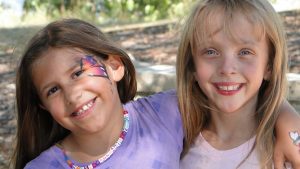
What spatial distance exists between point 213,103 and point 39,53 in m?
0.88

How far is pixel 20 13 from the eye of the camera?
8258 millimetres

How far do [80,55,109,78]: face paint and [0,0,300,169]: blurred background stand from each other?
65 cm

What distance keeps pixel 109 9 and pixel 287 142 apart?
6.74m

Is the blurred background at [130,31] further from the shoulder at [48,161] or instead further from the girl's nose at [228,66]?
the shoulder at [48,161]

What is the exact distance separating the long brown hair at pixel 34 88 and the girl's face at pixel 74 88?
0.15 feet

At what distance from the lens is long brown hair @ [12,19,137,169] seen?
2.14m

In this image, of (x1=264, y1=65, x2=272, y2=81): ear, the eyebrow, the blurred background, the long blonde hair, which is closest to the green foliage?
the blurred background

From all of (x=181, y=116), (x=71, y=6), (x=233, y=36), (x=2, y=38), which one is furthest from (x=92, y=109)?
(x=71, y=6)

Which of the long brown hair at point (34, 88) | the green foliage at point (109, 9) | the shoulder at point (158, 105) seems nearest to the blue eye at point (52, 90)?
the long brown hair at point (34, 88)

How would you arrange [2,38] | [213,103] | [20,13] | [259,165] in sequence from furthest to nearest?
1. [20,13]
2. [2,38]
3. [213,103]
4. [259,165]

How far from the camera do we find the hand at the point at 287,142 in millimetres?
2130

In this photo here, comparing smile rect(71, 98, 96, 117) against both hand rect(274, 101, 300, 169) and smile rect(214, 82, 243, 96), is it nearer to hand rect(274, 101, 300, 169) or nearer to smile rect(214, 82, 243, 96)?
smile rect(214, 82, 243, 96)

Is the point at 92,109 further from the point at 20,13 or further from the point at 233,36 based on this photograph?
the point at 20,13

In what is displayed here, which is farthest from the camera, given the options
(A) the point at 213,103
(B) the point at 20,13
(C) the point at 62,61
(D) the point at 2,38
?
(B) the point at 20,13
